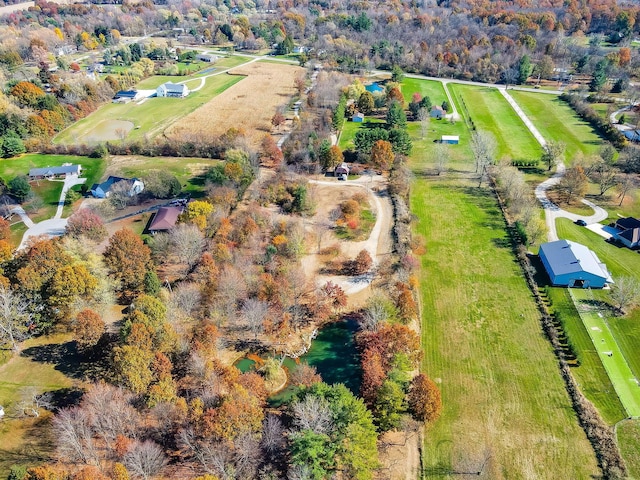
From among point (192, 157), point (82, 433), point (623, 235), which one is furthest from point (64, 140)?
point (623, 235)

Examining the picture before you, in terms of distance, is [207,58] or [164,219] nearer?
[164,219]

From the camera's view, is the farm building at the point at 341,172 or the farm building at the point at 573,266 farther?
the farm building at the point at 341,172

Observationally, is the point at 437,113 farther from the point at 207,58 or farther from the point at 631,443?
the point at 207,58

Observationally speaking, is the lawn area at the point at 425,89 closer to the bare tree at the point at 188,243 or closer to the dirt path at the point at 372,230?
the dirt path at the point at 372,230

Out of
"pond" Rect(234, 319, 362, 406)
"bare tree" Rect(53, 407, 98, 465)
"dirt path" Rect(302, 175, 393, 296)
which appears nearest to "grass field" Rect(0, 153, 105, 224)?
"dirt path" Rect(302, 175, 393, 296)

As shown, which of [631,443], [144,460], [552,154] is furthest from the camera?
[552,154]

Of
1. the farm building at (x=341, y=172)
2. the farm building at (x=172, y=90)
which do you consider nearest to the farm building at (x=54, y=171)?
the farm building at (x=341, y=172)

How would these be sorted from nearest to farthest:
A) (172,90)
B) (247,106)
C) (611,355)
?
(611,355)
(247,106)
(172,90)

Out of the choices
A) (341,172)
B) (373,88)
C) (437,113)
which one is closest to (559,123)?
(437,113)
